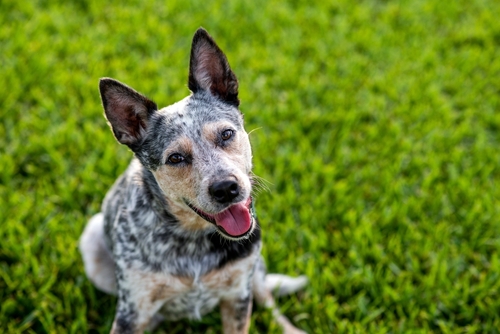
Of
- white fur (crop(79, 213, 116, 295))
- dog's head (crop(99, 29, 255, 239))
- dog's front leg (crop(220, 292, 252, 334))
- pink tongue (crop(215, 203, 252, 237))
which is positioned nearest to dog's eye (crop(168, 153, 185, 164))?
dog's head (crop(99, 29, 255, 239))

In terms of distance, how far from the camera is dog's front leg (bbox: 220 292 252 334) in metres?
3.52

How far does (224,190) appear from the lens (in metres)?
2.89

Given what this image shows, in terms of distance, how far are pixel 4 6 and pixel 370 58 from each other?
14.1 feet

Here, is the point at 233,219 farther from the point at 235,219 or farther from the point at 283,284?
the point at 283,284

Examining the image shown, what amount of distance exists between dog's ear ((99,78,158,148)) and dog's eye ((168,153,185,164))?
0.86 ft

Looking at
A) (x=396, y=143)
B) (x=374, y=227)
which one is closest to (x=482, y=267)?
(x=374, y=227)

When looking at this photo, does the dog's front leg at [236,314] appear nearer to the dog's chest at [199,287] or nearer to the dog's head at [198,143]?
the dog's chest at [199,287]

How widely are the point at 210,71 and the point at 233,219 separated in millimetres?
876

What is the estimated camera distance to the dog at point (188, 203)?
3.02 m

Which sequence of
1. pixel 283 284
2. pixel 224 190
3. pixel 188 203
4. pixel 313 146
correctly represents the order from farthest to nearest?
pixel 313 146
pixel 283 284
pixel 188 203
pixel 224 190

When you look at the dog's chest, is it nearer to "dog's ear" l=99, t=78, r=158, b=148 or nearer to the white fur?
the white fur

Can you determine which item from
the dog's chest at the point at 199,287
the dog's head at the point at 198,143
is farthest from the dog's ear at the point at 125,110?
the dog's chest at the point at 199,287

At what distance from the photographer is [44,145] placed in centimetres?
498

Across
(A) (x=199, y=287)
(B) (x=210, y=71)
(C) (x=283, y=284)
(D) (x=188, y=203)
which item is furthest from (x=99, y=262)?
(B) (x=210, y=71)
